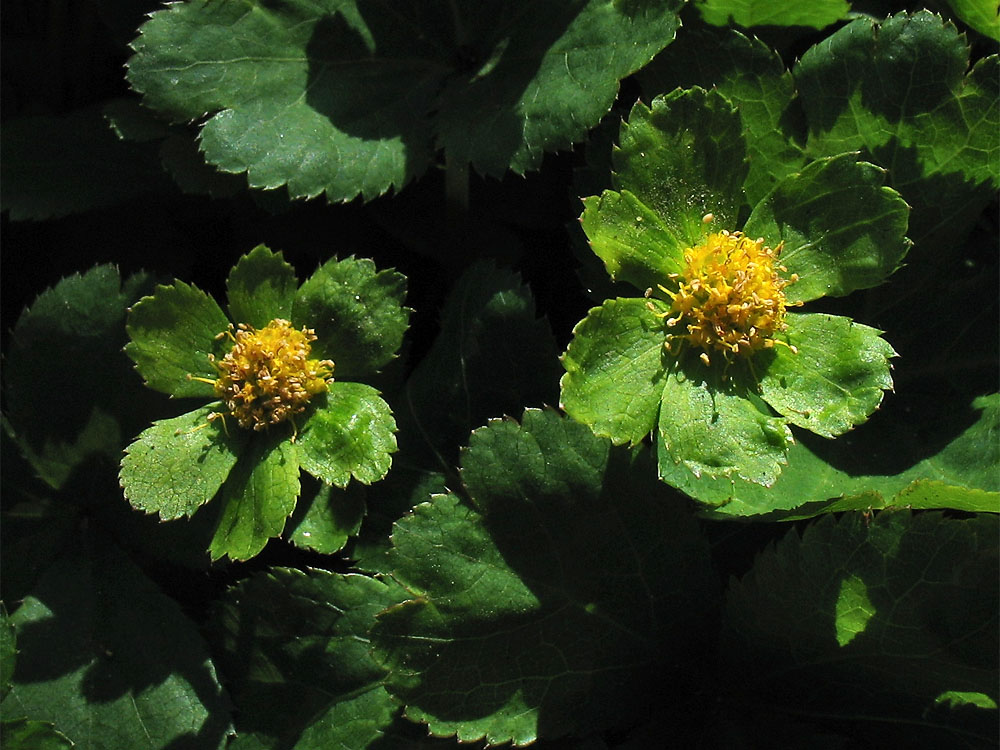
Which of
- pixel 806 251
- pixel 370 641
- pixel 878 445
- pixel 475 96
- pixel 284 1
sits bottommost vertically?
pixel 370 641

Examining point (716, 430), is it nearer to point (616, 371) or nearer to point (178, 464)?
point (616, 371)

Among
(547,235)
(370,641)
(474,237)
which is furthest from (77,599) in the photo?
(547,235)

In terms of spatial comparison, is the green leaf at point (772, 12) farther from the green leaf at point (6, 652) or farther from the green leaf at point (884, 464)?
the green leaf at point (6, 652)

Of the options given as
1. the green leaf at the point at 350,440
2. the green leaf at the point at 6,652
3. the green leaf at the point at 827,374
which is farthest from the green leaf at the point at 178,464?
the green leaf at the point at 827,374

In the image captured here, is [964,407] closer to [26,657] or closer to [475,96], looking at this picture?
[475,96]

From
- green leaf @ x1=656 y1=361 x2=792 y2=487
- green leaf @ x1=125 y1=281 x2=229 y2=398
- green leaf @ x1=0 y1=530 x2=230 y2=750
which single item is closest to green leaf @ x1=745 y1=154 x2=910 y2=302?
green leaf @ x1=656 y1=361 x2=792 y2=487
